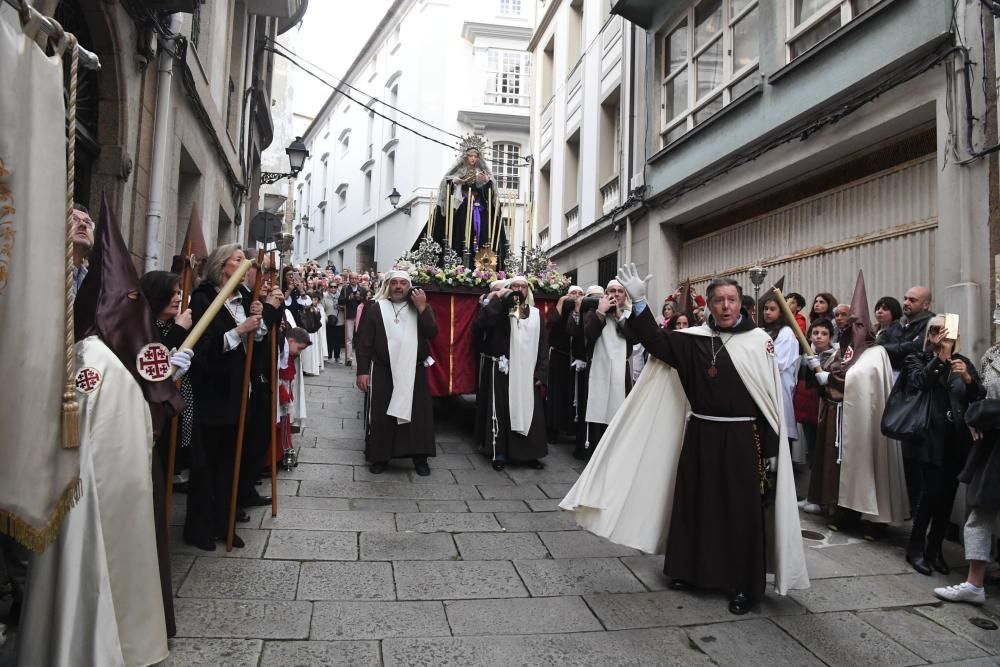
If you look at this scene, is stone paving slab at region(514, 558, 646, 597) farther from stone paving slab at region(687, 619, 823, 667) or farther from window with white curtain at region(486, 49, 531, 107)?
window with white curtain at region(486, 49, 531, 107)

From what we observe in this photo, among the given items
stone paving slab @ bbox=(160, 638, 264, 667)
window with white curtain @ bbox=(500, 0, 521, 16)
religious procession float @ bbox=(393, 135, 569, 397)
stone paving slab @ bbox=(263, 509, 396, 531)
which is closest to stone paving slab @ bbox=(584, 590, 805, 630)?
stone paving slab @ bbox=(160, 638, 264, 667)

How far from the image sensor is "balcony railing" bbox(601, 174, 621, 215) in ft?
44.7

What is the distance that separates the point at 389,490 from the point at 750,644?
3.44 metres

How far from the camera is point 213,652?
2.93 m

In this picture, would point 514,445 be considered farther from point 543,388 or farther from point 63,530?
point 63,530

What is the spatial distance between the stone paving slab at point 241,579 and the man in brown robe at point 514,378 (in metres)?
3.25

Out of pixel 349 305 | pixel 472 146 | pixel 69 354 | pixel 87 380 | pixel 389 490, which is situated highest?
pixel 472 146

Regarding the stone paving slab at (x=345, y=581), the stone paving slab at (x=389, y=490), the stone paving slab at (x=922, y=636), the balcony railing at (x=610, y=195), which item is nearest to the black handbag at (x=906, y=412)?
the stone paving slab at (x=922, y=636)

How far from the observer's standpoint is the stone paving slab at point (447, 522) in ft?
16.1

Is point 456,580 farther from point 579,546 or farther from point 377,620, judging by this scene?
point 579,546

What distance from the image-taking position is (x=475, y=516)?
5277mm

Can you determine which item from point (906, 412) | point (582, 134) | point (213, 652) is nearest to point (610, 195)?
point (582, 134)

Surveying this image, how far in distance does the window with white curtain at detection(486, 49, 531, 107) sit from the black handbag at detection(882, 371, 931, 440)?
2257 centimetres

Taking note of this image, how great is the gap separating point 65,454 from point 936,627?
4.16m
